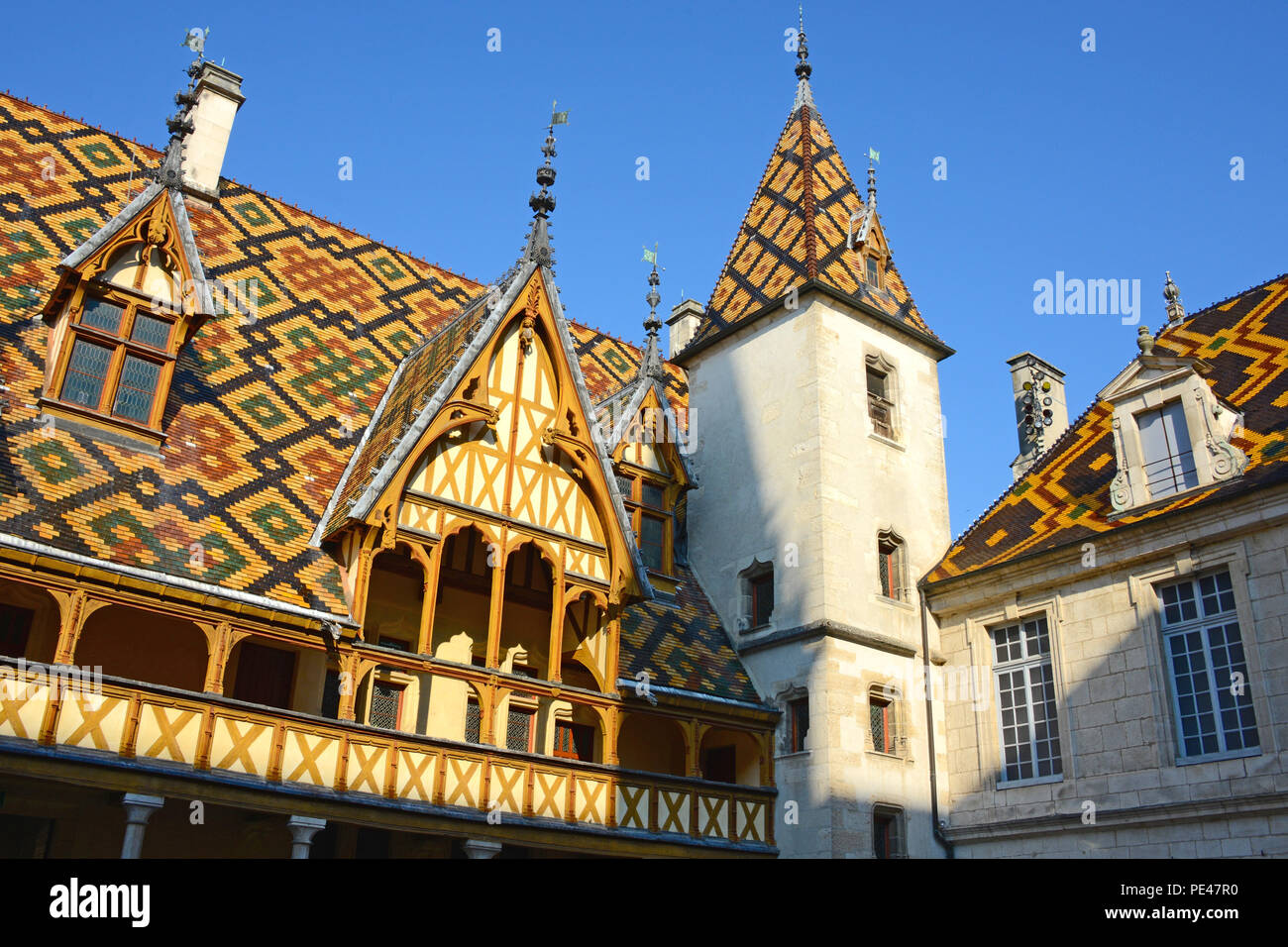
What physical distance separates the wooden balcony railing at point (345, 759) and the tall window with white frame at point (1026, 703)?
399 centimetres

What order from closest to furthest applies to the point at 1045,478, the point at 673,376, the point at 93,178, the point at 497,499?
1. the point at 497,499
2. the point at 93,178
3. the point at 1045,478
4. the point at 673,376

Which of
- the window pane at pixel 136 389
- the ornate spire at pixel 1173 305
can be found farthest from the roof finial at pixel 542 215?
the ornate spire at pixel 1173 305

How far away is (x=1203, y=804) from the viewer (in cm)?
1402

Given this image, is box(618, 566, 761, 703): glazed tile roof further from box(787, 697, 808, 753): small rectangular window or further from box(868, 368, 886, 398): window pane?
box(868, 368, 886, 398): window pane

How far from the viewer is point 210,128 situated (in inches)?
777

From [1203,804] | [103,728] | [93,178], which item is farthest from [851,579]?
[93,178]

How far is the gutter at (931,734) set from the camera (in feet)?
56.4

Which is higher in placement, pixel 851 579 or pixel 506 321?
pixel 506 321

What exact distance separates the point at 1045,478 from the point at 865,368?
11.6ft

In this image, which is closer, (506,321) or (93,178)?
(506,321)

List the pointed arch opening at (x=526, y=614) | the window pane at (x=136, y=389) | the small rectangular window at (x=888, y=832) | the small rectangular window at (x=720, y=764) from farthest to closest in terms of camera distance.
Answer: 1. the small rectangular window at (x=720, y=764)
2. the small rectangular window at (x=888, y=832)
3. the pointed arch opening at (x=526, y=614)
4. the window pane at (x=136, y=389)

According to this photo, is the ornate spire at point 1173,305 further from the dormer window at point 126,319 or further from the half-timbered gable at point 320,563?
the dormer window at point 126,319

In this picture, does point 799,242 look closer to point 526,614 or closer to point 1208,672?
point 526,614

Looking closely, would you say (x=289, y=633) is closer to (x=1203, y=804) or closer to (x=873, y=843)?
(x=873, y=843)
